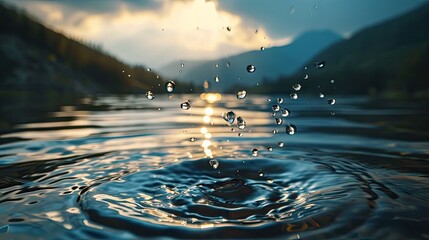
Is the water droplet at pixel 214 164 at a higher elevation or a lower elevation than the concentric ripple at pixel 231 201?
higher

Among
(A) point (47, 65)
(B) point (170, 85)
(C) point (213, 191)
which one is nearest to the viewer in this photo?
(C) point (213, 191)

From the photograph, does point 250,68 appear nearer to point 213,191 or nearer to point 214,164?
point 214,164

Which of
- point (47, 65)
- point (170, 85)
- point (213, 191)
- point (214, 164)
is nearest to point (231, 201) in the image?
point (213, 191)

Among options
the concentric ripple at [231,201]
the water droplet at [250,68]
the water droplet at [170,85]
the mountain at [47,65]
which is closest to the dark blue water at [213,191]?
the concentric ripple at [231,201]

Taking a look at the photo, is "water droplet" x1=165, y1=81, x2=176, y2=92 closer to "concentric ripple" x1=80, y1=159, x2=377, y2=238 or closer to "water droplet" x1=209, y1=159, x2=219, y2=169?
"concentric ripple" x1=80, y1=159, x2=377, y2=238

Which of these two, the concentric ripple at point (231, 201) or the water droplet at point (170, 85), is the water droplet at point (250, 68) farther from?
the concentric ripple at point (231, 201)

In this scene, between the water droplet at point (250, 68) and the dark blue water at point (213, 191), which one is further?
the water droplet at point (250, 68)
